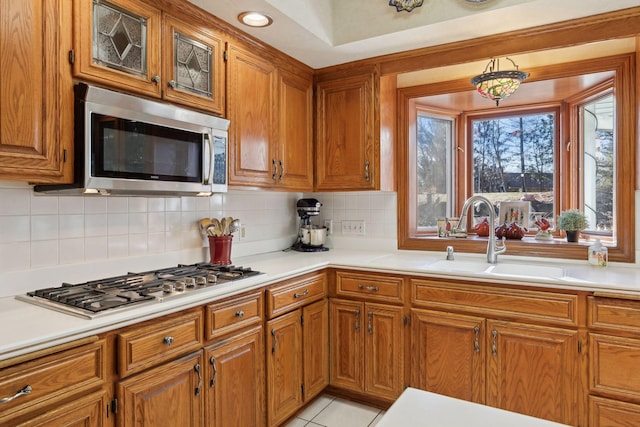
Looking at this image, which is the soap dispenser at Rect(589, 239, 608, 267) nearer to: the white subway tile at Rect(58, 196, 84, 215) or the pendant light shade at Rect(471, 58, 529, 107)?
the pendant light shade at Rect(471, 58, 529, 107)

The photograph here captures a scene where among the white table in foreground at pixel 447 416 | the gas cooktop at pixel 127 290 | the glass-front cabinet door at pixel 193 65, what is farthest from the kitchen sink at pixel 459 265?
the white table in foreground at pixel 447 416

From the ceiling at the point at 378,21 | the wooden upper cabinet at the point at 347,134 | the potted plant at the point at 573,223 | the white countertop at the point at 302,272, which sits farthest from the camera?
the wooden upper cabinet at the point at 347,134

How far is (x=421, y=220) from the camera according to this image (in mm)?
3182

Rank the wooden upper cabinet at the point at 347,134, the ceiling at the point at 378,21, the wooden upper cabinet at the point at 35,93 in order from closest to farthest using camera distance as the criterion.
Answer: the wooden upper cabinet at the point at 35,93
the ceiling at the point at 378,21
the wooden upper cabinet at the point at 347,134

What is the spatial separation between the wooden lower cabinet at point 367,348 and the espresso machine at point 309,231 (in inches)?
22.9

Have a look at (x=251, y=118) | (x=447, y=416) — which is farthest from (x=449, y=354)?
(x=251, y=118)

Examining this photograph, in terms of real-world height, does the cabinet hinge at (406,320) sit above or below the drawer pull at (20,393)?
below

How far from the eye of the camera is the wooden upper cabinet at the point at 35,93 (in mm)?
1335

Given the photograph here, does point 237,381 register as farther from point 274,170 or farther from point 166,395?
point 274,170

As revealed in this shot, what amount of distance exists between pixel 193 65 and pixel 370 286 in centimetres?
159

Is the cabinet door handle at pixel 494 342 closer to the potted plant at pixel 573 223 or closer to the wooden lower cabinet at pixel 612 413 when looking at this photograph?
the wooden lower cabinet at pixel 612 413

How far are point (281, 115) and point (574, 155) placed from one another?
2022 millimetres

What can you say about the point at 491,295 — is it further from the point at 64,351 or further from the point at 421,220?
the point at 64,351

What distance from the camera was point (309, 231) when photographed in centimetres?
303
